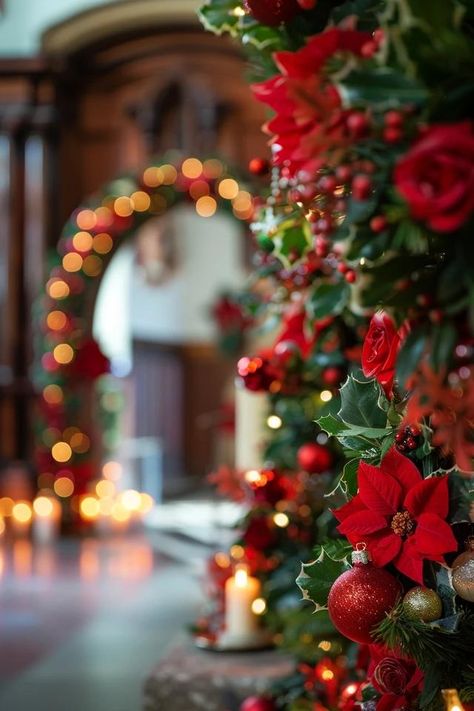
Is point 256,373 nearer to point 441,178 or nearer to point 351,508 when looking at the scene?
point 351,508

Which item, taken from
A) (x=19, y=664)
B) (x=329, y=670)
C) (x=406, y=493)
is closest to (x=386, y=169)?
(x=406, y=493)

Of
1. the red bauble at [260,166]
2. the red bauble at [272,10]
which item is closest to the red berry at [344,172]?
the red bauble at [272,10]

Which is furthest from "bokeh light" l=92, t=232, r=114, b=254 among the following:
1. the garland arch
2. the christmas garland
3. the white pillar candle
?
the christmas garland

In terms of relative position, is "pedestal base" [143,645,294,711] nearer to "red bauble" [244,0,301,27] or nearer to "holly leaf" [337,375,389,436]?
"holly leaf" [337,375,389,436]

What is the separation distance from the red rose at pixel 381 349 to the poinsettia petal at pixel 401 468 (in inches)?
3.3

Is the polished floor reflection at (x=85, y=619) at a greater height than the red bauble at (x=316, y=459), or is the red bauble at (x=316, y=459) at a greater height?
the red bauble at (x=316, y=459)

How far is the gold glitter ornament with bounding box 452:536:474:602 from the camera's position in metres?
0.98

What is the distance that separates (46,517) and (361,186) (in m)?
6.97

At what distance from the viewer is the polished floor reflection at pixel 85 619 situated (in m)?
3.24

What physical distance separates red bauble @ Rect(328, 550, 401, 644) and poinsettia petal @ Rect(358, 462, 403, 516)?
0.05 metres

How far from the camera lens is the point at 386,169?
2.56 feet

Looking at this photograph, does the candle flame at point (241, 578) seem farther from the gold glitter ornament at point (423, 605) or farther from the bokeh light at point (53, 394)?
the bokeh light at point (53, 394)

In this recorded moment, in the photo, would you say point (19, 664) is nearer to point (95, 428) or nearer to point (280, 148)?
point (280, 148)

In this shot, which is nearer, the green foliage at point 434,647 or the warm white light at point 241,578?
the green foliage at point 434,647
